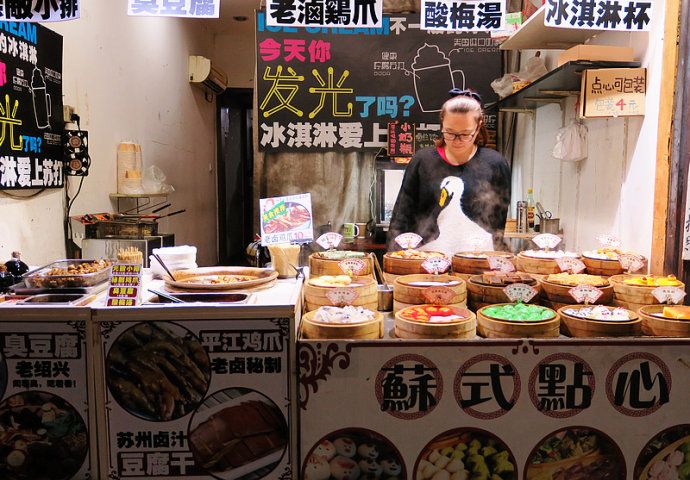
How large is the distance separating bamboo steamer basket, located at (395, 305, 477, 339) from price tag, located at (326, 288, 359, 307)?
227 mm

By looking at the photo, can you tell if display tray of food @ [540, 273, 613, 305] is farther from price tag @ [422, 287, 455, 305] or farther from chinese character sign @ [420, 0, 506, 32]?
chinese character sign @ [420, 0, 506, 32]

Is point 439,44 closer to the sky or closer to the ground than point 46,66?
closer to the sky

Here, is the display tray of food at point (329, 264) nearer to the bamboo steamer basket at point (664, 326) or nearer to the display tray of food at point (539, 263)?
the display tray of food at point (539, 263)

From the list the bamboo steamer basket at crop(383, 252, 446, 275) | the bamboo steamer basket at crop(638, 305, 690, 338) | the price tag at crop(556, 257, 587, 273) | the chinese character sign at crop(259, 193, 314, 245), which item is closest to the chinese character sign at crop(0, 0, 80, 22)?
the chinese character sign at crop(259, 193, 314, 245)

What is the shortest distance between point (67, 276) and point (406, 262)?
1.39m

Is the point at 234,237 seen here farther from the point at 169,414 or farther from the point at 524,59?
the point at 169,414

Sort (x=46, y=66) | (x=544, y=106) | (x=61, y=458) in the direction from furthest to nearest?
1. (x=544, y=106)
2. (x=46, y=66)
3. (x=61, y=458)

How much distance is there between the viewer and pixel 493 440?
1.90 metres

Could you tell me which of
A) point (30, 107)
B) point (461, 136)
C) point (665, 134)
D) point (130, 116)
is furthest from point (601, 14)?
point (130, 116)

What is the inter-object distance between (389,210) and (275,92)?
5.64 feet

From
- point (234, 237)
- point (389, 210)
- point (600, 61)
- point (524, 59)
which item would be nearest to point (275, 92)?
point (389, 210)

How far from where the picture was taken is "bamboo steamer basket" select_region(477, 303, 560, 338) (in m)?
1.93

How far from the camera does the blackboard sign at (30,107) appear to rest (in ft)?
10.6

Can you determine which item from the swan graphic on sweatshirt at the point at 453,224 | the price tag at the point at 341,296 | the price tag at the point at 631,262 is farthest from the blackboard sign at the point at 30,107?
the price tag at the point at 631,262
